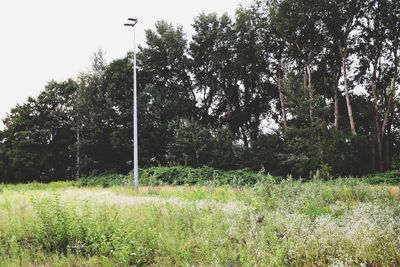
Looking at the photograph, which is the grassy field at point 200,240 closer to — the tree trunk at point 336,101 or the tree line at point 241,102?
the tree line at point 241,102

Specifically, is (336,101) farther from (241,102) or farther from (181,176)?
(181,176)

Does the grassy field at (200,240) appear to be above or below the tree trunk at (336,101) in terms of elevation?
below

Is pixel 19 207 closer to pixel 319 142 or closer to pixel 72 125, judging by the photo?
pixel 319 142

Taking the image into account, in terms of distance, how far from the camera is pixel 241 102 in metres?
43.3

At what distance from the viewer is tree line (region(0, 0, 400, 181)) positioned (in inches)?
1259

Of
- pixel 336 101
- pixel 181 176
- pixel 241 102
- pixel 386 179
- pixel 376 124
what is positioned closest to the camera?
pixel 386 179

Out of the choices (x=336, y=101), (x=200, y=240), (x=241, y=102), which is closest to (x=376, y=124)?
(x=336, y=101)

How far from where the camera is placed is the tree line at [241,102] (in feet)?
105

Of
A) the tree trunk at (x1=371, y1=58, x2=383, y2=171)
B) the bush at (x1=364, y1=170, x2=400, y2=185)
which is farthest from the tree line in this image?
the bush at (x1=364, y1=170, x2=400, y2=185)

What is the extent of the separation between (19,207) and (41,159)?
1249 inches

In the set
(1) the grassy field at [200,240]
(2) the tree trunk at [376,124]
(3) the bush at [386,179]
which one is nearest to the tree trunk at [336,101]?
(2) the tree trunk at [376,124]

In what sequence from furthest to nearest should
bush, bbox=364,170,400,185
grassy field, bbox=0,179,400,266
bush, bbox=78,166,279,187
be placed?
bush, bbox=78,166,279,187
bush, bbox=364,170,400,185
grassy field, bbox=0,179,400,266

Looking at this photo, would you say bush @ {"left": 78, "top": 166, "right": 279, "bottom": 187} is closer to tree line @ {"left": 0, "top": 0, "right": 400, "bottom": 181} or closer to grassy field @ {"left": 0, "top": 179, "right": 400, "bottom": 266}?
tree line @ {"left": 0, "top": 0, "right": 400, "bottom": 181}

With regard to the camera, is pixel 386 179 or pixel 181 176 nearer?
pixel 386 179
